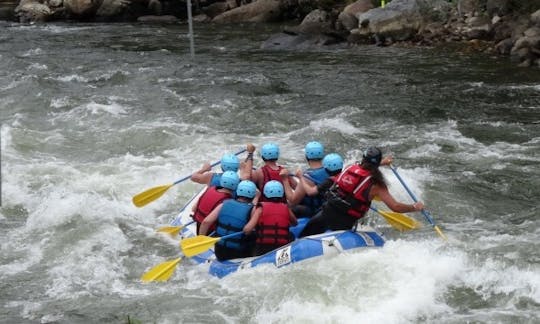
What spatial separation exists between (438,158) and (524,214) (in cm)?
210

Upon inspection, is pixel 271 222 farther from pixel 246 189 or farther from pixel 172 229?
pixel 172 229

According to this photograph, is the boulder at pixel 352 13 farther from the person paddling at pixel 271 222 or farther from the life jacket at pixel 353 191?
the person paddling at pixel 271 222

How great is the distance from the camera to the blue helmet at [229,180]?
20.3ft

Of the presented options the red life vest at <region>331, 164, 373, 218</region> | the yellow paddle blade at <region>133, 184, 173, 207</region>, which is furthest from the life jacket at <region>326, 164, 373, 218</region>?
the yellow paddle blade at <region>133, 184, 173, 207</region>

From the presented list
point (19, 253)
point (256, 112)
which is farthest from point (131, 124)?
point (19, 253)

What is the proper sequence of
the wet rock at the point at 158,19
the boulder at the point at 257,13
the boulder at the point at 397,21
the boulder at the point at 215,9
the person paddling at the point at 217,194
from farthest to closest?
the boulder at the point at 215,9, the wet rock at the point at 158,19, the boulder at the point at 257,13, the boulder at the point at 397,21, the person paddling at the point at 217,194

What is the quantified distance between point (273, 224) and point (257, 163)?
3.69m

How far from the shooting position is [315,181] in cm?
668

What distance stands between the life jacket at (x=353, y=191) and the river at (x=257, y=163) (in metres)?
0.43

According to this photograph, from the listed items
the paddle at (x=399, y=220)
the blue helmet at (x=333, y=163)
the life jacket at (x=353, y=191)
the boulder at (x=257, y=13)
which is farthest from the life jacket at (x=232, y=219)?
the boulder at (x=257, y=13)

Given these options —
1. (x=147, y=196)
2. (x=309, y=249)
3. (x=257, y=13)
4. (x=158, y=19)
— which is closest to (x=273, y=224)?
(x=309, y=249)

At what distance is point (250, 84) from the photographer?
1389 cm

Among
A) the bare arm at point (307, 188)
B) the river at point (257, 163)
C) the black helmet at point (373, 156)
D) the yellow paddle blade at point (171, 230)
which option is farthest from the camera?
the yellow paddle blade at point (171, 230)

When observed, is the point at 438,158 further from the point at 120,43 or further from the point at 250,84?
the point at 120,43
